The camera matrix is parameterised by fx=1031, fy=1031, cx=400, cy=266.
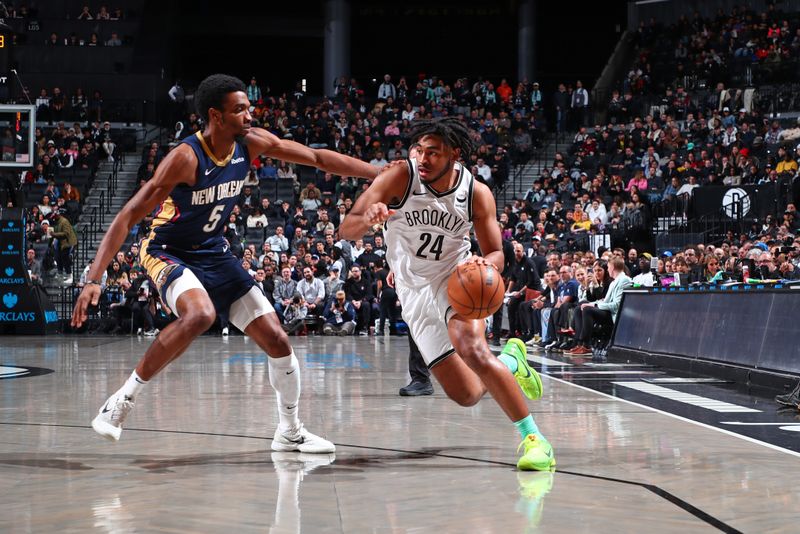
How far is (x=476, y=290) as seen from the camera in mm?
5492

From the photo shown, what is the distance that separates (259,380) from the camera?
10.9 meters

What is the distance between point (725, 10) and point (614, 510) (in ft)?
109

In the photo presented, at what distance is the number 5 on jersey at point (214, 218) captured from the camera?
5988mm

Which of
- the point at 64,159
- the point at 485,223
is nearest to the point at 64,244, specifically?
the point at 64,159

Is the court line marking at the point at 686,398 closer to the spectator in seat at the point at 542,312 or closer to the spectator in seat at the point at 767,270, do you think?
the spectator in seat at the point at 767,270

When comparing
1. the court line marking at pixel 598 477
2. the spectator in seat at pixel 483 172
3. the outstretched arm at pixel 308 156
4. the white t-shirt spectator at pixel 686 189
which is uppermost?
the spectator in seat at pixel 483 172

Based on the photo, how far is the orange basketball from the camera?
548 centimetres

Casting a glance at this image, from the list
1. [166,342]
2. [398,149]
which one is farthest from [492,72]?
[166,342]

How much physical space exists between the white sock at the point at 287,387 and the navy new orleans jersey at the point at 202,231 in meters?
0.47

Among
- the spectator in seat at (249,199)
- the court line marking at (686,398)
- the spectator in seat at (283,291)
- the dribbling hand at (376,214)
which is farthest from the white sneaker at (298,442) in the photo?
the spectator in seat at (249,199)

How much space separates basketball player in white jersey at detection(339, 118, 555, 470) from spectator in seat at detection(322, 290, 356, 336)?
1482 centimetres

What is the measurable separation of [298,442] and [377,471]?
0.86 m

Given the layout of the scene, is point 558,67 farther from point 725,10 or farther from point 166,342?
point 166,342

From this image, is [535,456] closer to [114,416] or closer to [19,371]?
[114,416]
